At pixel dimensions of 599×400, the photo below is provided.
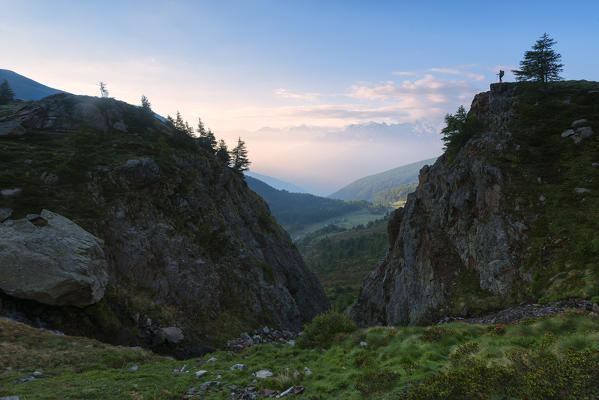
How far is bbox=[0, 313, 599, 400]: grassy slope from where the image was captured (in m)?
7.99

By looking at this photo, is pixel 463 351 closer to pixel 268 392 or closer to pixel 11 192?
pixel 268 392

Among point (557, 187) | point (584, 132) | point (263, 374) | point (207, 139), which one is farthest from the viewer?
point (207, 139)

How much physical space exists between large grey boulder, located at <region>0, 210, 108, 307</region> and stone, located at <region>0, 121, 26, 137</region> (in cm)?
2668

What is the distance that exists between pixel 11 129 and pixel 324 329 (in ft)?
174

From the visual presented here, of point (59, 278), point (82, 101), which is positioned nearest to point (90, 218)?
point (59, 278)

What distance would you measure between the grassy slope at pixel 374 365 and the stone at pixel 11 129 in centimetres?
3705

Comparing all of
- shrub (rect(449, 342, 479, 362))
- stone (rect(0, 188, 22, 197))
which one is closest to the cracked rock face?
shrub (rect(449, 342, 479, 362))

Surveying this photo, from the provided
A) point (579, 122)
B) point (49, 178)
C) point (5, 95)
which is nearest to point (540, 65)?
point (579, 122)

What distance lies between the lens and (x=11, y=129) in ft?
129

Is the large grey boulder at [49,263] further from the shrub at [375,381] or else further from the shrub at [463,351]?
the shrub at [463,351]

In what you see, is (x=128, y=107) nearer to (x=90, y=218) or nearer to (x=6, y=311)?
(x=90, y=218)

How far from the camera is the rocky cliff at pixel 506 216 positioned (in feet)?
71.5

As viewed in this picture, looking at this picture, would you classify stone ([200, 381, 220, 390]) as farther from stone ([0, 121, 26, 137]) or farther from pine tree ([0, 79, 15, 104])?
pine tree ([0, 79, 15, 104])

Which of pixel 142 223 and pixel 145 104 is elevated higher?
pixel 145 104
